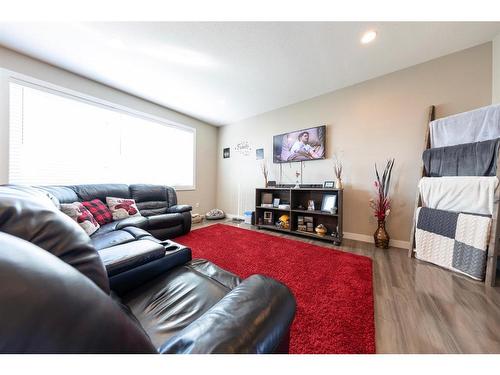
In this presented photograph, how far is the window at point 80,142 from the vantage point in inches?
83.5

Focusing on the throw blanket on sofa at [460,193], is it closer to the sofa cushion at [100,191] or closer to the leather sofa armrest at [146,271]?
the leather sofa armrest at [146,271]

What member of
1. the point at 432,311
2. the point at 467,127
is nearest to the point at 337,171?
the point at 467,127

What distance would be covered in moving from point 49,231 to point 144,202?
9.04ft

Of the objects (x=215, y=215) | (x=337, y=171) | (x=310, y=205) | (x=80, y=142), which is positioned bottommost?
(x=215, y=215)

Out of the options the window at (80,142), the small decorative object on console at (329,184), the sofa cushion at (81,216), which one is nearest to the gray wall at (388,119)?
the small decorative object on console at (329,184)

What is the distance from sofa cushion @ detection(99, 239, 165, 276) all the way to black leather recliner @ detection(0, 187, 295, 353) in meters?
0.17

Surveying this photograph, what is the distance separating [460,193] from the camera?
5.46 feet

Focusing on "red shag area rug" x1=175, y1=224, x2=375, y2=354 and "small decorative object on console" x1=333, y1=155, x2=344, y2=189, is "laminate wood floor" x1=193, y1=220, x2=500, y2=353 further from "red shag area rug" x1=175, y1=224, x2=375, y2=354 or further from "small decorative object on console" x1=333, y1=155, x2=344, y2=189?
"small decorative object on console" x1=333, y1=155, x2=344, y2=189

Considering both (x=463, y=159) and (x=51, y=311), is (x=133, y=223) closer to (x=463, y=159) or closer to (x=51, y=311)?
(x=51, y=311)

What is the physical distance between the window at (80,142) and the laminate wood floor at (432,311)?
3.74 meters

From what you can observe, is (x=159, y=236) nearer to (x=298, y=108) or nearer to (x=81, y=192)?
(x=81, y=192)

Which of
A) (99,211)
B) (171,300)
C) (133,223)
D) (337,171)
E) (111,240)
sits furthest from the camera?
(337,171)

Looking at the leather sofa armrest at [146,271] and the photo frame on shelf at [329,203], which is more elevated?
the photo frame on shelf at [329,203]

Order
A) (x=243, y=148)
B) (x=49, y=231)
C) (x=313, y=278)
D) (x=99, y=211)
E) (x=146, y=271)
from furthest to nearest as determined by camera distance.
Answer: (x=243, y=148) → (x=99, y=211) → (x=313, y=278) → (x=146, y=271) → (x=49, y=231)
